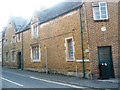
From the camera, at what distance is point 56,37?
2102 centimetres

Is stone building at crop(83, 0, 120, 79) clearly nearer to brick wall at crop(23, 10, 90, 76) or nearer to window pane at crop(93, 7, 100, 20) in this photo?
window pane at crop(93, 7, 100, 20)

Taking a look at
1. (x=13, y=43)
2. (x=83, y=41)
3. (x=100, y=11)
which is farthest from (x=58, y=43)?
(x=13, y=43)

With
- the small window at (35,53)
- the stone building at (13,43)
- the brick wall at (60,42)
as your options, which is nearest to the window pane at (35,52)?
the small window at (35,53)

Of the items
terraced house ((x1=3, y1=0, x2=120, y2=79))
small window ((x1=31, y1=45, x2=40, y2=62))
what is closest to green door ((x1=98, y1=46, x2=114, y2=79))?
terraced house ((x1=3, y1=0, x2=120, y2=79))

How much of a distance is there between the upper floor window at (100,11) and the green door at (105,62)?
2382 mm

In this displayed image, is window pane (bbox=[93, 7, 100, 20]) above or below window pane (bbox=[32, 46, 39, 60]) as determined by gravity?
above

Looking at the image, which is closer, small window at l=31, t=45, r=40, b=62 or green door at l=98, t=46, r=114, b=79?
green door at l=98, t=46, r=114, b=79

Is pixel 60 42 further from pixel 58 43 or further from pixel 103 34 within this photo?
pixel 103 34

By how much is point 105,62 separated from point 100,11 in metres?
3.99

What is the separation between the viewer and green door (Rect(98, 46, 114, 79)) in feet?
52.0

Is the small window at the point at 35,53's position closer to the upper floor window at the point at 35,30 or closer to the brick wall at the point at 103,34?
the upper floor window at the point at 35,30

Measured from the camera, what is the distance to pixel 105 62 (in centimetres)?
1617

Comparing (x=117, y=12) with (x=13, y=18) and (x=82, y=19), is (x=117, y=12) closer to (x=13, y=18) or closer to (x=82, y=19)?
(x=82, y=19)

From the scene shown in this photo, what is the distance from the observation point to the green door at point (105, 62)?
1584 centimetres
